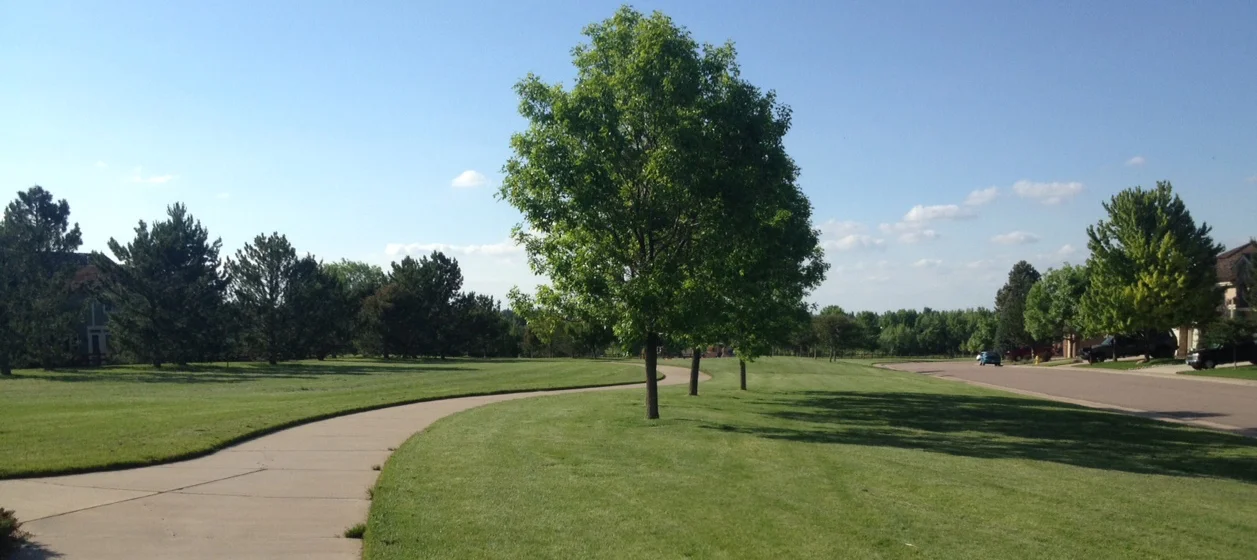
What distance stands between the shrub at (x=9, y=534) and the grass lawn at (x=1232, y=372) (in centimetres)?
4341


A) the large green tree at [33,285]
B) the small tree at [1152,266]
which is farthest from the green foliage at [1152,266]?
the large green tree at [33,285]

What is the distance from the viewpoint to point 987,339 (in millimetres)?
108750

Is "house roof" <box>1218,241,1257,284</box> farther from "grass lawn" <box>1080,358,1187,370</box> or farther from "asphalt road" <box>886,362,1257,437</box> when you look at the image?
"asphalt road" <box>886,362,1257,437</box>

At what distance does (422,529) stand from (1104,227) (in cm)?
6147

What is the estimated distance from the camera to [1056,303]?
82500mm

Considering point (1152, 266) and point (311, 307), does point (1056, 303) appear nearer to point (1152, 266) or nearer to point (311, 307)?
point (1152, 266)

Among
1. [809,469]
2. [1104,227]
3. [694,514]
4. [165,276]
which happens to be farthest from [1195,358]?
[165,276]

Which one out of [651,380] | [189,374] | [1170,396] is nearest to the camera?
[651,380]

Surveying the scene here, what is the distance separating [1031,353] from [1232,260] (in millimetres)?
23005

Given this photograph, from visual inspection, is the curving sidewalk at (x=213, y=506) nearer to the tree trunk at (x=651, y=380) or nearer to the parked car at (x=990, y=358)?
the tree trunk at (x=651, y=380)

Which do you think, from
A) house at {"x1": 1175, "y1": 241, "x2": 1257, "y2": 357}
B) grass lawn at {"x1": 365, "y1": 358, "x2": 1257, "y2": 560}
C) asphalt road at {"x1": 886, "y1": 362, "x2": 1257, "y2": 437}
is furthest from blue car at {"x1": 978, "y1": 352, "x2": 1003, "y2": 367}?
grass lawn at {"x1": 365, "y1": 358, "x2": 1257, "y2": 560}

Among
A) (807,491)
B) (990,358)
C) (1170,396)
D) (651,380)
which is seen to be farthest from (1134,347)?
(807,491)

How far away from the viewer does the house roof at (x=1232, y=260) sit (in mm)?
66125

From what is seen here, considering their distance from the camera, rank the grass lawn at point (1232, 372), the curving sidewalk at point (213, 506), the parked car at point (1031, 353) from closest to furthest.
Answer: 1. the curving sidewalk at point (213, 506)
2. the grass lawn at point (1232, 372)
3. the parked car at point (1031, 353)
